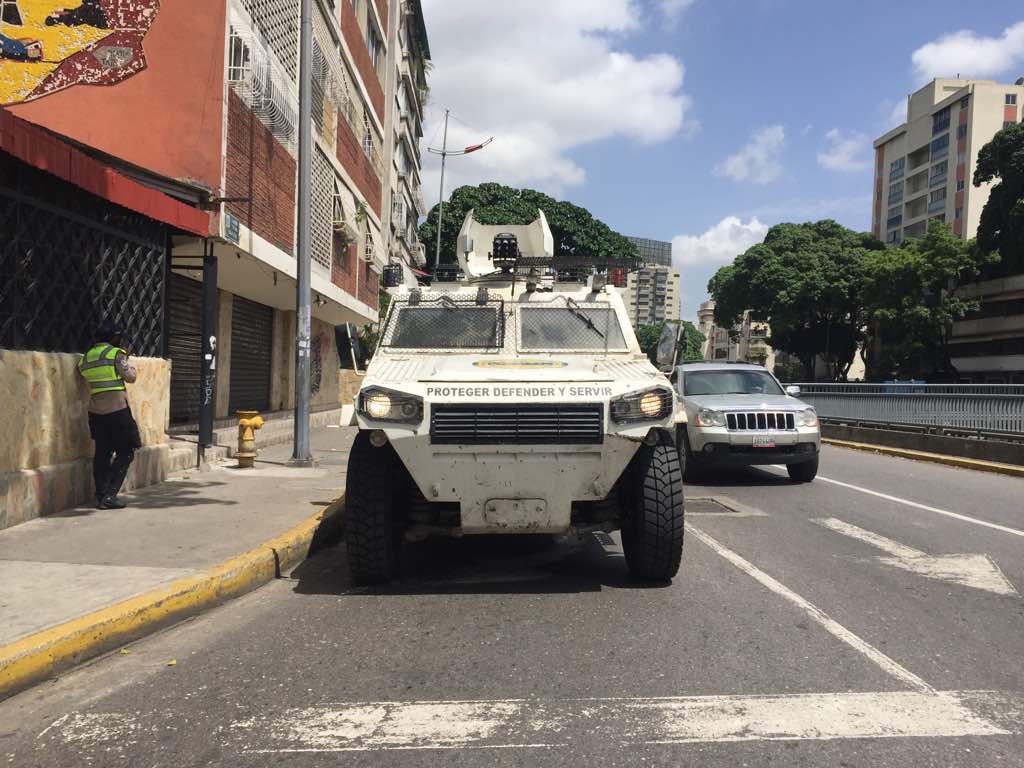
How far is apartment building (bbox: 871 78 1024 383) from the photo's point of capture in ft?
138

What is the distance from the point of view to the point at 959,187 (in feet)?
193

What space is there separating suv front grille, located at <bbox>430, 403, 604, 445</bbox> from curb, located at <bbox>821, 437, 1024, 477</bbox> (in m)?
11.0

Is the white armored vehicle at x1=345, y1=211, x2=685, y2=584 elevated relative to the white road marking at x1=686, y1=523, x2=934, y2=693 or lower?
elevated

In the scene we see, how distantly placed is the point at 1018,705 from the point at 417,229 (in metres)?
49.3

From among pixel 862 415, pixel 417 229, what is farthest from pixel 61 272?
pixel 417 229

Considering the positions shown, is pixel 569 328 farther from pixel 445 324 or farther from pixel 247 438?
pixel 247 438

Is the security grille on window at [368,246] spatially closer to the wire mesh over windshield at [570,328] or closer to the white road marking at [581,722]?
the wire mesh over windshield at [570,328]

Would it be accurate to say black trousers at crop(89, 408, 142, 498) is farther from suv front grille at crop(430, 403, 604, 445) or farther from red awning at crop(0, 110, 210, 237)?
suv front grille at crop(430, 403, 604, 445)

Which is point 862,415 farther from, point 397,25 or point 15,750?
point 397,25

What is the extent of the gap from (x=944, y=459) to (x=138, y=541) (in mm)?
13894

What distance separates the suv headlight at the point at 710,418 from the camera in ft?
34.1

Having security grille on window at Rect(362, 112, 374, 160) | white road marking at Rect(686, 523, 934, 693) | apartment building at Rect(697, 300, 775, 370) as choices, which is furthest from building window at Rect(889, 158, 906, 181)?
white road marking at Rect(686, 523, 934, 693)

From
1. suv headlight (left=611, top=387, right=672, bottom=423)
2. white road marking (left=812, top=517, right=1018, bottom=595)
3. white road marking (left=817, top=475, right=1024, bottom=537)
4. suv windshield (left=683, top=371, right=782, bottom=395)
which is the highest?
suv windshield (left=683, top=371, right=782, bottom=395)

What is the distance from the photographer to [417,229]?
166 feet
